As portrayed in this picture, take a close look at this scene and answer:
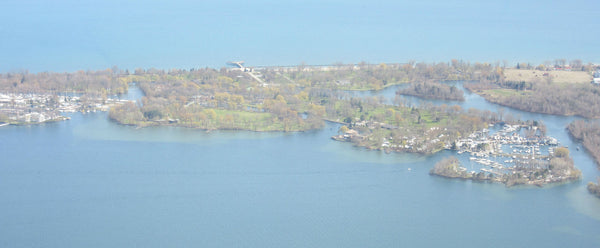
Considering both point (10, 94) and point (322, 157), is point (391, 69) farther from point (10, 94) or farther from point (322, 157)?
point (10, 94)

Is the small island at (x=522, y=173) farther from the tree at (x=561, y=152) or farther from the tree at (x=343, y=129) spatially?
the tree at (x=343, y=129)

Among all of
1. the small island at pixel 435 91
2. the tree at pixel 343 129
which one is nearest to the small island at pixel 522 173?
the tree at pixel 343 129

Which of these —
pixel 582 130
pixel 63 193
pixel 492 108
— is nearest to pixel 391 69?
pixel 492 108

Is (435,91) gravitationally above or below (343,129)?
above

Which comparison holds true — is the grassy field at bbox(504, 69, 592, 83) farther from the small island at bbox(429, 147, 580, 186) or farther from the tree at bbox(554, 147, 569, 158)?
the small island at bbox(429, 147, 580, 186)

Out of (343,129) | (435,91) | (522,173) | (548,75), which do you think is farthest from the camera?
(548,75)

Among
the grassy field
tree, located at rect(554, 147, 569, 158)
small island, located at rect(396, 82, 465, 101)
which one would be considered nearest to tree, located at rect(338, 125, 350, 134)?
tree, located at rect(554, 147, 569, 158)

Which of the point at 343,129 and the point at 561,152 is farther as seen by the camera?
the point at 343,129

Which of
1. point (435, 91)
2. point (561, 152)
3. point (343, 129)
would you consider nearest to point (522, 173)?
point (561, 152)

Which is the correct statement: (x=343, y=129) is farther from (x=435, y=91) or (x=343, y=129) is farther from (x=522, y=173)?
(x=435, y=91)
